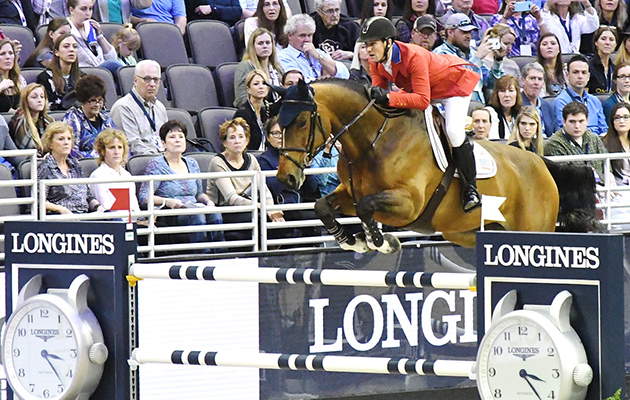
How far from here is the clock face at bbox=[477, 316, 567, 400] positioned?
388cm

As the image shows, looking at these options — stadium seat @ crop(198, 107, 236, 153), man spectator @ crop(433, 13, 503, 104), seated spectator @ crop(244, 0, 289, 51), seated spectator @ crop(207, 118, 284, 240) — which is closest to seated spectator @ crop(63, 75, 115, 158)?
seated spectator @ crop(207, 118, 284, 240)

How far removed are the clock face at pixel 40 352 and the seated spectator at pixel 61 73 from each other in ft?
14.5

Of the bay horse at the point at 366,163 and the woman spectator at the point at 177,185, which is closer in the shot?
the bay horse at the point at 366,163

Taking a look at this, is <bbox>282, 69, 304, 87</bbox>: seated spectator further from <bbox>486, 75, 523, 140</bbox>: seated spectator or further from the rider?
the rider

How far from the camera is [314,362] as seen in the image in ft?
14.7

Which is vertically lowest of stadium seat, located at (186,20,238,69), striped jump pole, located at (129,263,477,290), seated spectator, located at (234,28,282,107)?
striped jump pole, located at (129,263,477,290)

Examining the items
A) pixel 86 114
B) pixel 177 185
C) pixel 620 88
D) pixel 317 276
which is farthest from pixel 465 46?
pixel 317 276

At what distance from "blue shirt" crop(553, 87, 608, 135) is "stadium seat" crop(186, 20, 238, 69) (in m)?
3.24

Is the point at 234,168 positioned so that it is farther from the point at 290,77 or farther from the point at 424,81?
the point at 424,81

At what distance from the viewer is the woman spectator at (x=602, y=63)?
1245 cm

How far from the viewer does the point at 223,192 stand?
28.6ft

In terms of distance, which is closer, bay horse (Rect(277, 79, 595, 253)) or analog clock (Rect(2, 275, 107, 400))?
analog clock (Rect(2, 275, 107, 400))

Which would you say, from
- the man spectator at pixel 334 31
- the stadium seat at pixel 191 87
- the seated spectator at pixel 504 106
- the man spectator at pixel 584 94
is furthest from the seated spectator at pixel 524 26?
the stadium seat at pixel 191 87

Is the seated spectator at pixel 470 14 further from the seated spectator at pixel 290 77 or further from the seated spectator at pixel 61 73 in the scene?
the seated spectator at pixel 61 73
